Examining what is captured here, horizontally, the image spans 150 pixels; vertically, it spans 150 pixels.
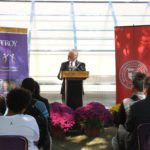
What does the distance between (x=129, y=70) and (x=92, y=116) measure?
1.33 metres

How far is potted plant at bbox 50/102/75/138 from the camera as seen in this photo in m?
5.95

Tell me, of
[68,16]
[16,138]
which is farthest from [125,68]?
[68,16]

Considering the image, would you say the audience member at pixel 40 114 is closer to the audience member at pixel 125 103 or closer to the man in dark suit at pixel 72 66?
the audience member at pixel 125 103

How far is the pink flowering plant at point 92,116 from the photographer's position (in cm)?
603

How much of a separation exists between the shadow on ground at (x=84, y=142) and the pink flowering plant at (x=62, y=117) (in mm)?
167

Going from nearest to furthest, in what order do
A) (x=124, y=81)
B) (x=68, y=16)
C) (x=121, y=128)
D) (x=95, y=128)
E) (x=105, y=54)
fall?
1. (x=121, y=128)
2. (x=95, y=128)
3. (x=124, y=81)
4. (x=105, y=54)
5. (x=68, y=16)

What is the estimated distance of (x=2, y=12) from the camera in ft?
55.2

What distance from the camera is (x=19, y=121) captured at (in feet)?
11.5

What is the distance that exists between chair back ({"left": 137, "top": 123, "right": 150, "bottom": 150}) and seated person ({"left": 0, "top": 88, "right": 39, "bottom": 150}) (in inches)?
34.3

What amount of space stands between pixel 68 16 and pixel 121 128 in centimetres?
1228

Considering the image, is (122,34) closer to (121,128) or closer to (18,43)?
(18,43)

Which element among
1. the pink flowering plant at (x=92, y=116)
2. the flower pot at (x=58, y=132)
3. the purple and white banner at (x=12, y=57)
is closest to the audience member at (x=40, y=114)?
the flower pot at (x=58, y=132)

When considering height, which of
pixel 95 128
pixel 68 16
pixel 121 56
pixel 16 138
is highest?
pixel 68 16

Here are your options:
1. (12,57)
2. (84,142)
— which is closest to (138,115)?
(84,142)
